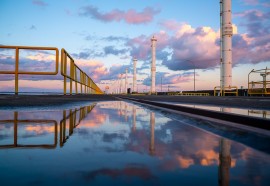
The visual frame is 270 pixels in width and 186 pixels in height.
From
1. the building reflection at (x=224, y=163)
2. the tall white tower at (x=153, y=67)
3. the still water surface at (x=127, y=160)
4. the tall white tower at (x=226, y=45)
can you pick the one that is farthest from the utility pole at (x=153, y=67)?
the building reflection at (x=224, y=163)

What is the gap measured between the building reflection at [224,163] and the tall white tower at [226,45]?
3519cm

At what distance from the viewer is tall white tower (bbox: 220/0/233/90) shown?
36.6 m

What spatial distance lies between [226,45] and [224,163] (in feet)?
122

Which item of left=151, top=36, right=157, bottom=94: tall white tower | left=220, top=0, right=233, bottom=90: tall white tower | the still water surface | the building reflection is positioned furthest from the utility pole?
the building reflection

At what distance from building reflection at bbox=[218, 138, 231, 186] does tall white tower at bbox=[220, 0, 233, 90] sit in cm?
3519

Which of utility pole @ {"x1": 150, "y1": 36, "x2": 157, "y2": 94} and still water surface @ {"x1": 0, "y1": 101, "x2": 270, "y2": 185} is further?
utility pole @ {"x1": 150, "y1": 36, "x2": 157, "y2": 94}

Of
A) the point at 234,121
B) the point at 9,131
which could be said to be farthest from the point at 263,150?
the point at 9,131

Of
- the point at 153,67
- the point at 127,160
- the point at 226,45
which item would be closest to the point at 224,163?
the point at 127,160

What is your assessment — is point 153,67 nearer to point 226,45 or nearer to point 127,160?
point 226,45

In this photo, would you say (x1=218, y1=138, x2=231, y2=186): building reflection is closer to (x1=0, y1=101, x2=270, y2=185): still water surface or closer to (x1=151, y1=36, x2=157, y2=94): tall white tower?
(x1=0, y1=101, x2=270, y2=185): still water surface

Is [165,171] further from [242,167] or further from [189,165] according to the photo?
[242,167]

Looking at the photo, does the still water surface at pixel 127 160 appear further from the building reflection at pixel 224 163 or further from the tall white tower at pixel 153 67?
the tall white tower at pixel 153 67

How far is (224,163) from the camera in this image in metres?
2.17

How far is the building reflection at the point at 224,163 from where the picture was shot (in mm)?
1723
